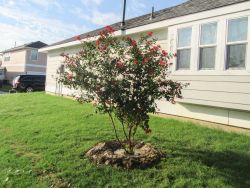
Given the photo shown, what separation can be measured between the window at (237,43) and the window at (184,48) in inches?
58.9

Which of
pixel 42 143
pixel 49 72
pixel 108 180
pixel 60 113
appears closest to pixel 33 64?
pixel 49 72

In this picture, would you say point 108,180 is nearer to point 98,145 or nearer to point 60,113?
point 98,145

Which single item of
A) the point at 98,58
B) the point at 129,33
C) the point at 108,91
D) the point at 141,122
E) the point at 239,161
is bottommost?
the point at 239,161

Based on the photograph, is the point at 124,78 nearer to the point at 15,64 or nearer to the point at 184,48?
the point at 184,48

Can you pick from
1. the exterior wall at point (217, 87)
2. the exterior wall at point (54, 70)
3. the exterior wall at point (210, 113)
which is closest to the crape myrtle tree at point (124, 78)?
the exterior wall at point (217, 87)

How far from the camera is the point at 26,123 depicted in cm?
1080

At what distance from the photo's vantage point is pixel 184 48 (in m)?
10.1

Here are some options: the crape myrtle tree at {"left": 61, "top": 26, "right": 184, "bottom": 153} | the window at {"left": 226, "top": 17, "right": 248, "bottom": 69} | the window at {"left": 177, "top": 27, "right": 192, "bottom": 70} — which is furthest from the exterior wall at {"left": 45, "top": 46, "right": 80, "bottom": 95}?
the crape myrtle tree at {"left": 61, "top": 26, "right": 184, "bottom": 153}

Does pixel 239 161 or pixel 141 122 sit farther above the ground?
pixel 141 122

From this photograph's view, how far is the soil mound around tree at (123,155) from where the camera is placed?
244 inches

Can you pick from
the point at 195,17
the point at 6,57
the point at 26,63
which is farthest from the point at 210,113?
the point at 6,57

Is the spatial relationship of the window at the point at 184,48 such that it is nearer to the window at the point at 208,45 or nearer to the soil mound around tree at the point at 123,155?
the window at the point at 208,45

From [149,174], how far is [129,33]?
7.80m

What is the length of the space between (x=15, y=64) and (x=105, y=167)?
150 ft
